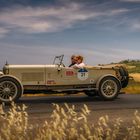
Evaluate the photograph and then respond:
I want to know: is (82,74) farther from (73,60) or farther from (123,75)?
(123,75)

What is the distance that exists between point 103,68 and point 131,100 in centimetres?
142

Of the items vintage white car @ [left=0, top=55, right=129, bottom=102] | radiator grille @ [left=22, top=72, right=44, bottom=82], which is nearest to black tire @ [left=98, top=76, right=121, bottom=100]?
vintage white car @ [left=0, top=55, right=129, bottom=102]

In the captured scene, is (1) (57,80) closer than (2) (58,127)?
No

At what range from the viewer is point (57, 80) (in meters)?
14.3

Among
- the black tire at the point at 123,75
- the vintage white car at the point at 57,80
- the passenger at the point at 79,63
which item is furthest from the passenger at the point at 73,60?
the black tire at the point at 123,75

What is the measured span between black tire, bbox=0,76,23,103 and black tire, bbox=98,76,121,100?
278cm

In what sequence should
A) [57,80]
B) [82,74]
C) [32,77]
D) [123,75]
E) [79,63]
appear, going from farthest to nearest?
[123,75] → [79,63] → [82,74] → [57,80] → [32,77]

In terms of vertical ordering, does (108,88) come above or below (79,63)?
below

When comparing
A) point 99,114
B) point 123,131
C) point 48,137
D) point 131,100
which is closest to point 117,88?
point 131,100

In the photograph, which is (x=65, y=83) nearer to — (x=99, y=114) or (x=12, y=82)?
(x=12, y=82)

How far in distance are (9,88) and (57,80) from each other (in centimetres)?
165

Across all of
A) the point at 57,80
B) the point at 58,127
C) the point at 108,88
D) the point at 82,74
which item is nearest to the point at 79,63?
the point at 82,74

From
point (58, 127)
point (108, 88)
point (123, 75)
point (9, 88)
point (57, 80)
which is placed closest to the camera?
point (58, 127)

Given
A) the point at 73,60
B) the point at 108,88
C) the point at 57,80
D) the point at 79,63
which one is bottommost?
the point at 108,88
